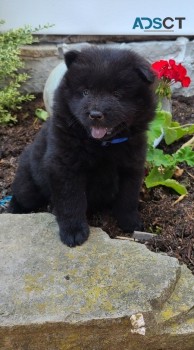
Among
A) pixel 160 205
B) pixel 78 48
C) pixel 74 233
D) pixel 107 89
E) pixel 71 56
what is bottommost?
pixel 160 205

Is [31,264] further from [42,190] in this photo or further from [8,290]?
[42,190]

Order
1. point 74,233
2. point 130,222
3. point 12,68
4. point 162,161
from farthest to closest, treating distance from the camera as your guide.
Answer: point 12,68 → point 162,161 → point 130,222 → point 74,233

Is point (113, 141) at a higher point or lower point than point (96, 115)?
lower

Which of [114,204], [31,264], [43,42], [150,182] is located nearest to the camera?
[31,264]

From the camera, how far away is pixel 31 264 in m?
3.19

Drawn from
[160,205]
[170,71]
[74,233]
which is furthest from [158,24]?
[74,233]

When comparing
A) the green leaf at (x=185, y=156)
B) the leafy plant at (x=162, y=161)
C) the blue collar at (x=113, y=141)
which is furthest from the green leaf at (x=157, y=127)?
the blue collar at (x=113, y=141)

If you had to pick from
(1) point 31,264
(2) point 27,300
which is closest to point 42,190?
(1) point 31,264

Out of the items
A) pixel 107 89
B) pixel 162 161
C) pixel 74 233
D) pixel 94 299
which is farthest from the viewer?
pixel 162 161

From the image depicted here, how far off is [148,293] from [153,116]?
100 cm

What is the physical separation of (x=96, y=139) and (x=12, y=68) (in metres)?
2.05

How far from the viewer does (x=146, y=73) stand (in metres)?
3.14

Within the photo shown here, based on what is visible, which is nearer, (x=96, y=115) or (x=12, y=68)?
(x=96, y=115)

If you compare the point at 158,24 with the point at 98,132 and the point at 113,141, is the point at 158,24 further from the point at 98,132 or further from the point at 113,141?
the point at 98,132
